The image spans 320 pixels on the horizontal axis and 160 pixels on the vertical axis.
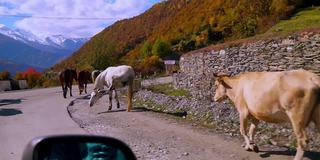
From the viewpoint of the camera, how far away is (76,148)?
174 inches

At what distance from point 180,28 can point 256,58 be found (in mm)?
65982

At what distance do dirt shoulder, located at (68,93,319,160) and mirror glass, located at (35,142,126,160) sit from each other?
536cm

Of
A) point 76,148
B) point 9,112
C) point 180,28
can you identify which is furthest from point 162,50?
point 76,148

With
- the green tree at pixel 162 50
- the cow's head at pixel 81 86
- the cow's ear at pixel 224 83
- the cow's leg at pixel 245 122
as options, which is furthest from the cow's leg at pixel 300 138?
the green tree at pixel 162 50

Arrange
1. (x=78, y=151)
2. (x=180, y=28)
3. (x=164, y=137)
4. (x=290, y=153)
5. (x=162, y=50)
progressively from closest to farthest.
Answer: (x=78, y=151) → (x=290, y=153) → (x=164, y=137) → (x=162, y=50) → (x=180, y=28)

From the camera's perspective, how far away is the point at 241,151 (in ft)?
33.3

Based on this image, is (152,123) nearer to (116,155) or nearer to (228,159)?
(228,159)

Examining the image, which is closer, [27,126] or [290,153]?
[290,153]

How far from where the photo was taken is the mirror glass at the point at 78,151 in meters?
4.14

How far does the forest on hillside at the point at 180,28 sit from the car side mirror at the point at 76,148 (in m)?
28.5

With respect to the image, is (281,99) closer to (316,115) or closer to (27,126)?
(316,115)

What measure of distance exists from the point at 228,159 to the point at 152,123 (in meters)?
5.68

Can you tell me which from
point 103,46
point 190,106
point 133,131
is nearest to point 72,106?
point 190,106

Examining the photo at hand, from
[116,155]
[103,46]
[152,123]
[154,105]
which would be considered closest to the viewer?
[116,155]
